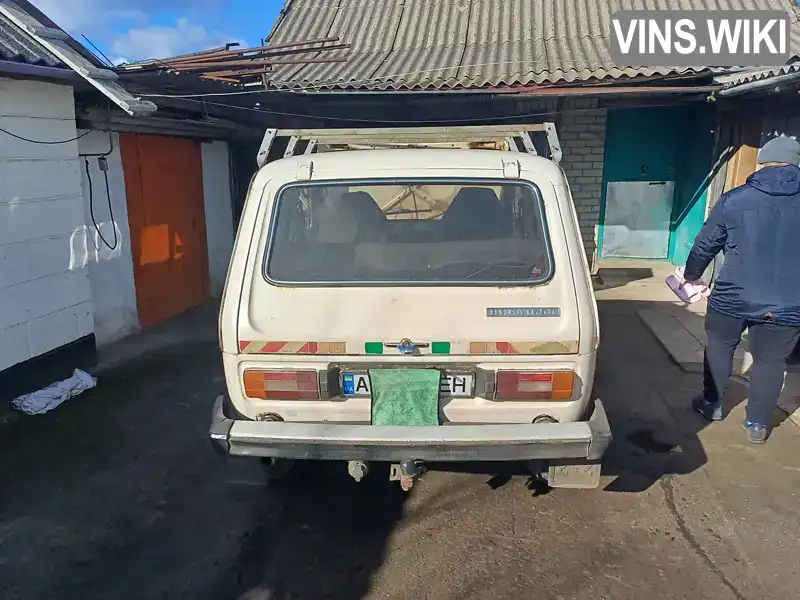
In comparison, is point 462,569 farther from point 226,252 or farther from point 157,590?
point 226,252

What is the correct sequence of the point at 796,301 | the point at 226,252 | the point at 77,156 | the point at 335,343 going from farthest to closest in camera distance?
the point at 226,252, the point at 77,156, the point at 796,301, the point at 335,343

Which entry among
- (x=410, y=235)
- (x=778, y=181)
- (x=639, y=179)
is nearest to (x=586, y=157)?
(x=639, y=179)

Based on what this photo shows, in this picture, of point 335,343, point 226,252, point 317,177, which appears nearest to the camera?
point 335,343

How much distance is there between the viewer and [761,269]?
3.91 m

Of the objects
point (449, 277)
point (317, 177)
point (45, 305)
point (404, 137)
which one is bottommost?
point (45, 305)

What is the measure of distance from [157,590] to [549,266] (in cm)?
233

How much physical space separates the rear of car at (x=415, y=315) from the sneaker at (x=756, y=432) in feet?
5.69

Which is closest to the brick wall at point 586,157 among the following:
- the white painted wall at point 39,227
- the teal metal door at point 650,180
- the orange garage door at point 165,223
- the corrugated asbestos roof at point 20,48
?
the teal metal door at point 650,180

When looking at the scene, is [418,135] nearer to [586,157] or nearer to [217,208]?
[217,208]

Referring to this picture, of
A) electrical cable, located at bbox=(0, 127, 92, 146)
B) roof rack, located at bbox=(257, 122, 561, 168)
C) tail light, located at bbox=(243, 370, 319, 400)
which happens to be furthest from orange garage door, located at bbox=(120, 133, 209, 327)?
tail light, located at bbox=(243, 370, 319, 400)

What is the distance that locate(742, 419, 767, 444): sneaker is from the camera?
4.20 meters

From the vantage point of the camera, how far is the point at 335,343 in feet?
9.53

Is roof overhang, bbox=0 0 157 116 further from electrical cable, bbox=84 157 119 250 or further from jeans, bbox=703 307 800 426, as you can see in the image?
jeans, bbox=703 307 800 426

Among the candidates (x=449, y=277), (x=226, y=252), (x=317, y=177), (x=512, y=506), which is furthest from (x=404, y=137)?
(x=226, y=252)
